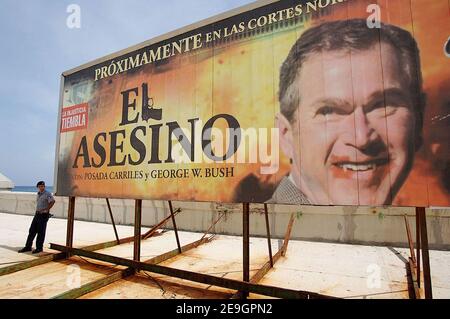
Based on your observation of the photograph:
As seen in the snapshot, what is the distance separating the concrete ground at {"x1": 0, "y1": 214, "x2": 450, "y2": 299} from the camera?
16.6ft

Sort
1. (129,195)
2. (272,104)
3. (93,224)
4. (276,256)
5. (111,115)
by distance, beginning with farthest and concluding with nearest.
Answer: (93,224)
(276,256)
(111,115)
(129,195)
(272,104)

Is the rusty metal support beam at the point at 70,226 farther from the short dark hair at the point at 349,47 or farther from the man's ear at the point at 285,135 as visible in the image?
the short dark hair at the point at 349,47

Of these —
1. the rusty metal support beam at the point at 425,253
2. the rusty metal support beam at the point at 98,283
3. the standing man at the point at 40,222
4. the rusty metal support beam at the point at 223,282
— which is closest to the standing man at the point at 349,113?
the rusty metal support beam at the point at 425,253

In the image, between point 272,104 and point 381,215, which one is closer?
point 272,104

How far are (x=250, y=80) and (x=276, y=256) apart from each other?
4466 millimetres

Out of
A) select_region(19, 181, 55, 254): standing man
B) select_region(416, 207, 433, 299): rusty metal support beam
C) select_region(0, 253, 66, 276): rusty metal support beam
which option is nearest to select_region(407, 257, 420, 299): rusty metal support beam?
select_region(416, 207, 433, 299): rusty metal support beam

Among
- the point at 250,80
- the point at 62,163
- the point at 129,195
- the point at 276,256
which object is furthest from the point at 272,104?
the point at 62,163

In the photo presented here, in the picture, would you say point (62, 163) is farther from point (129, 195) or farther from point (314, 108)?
point (314, 108)

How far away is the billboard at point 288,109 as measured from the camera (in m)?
3.50

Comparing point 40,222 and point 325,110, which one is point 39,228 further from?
point 325,110

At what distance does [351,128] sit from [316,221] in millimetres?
6216

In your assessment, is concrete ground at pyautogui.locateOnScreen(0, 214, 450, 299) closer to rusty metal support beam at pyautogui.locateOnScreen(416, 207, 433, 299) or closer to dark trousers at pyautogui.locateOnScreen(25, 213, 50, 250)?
dark trousers at pyautogui.locateOnScreen(25, 213, 50, 250)
